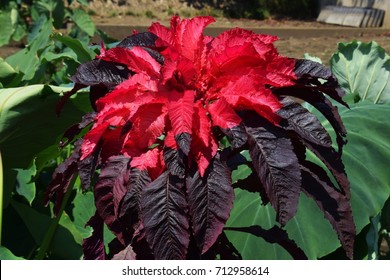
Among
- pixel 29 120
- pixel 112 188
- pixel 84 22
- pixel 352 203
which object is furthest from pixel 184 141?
pixel 84 22

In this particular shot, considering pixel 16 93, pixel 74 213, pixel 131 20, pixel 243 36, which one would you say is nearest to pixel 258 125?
pixel 243 36

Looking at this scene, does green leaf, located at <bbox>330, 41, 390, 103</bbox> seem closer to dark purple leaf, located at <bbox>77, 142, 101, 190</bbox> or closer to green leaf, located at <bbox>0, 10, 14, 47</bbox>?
dark purple leaf, located at <bbox>77, 142, 101, 190</bbox>

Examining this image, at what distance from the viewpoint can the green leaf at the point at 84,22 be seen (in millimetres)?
5086

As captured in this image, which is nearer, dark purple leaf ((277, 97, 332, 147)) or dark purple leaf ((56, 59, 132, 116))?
dark purple leaf ((277, 97, 332, 147))

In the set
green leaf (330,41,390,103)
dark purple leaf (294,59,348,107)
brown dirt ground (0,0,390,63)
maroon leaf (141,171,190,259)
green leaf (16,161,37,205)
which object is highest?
dark purple leaf (294,59,348,107)

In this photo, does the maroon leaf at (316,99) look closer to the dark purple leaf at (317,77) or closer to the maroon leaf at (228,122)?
the dark purple leaf at (317,77)

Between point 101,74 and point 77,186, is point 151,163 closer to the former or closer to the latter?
point 101,74

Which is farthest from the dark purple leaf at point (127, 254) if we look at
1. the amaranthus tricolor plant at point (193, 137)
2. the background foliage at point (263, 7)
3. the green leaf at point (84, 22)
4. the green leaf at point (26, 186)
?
the background foliage at point (263, 7)

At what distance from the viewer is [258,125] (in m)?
1.04

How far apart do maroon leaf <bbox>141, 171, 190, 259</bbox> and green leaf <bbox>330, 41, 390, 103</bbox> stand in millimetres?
1303

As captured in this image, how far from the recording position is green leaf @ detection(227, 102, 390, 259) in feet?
4.85

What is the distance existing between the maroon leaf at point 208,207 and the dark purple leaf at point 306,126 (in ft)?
0.40

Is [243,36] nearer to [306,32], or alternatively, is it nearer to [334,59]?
[334,59]

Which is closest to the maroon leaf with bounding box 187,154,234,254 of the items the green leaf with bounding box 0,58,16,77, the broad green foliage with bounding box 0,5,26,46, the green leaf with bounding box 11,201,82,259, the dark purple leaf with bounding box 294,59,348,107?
the dark purple leaf with bounding box 294,59,348,107
